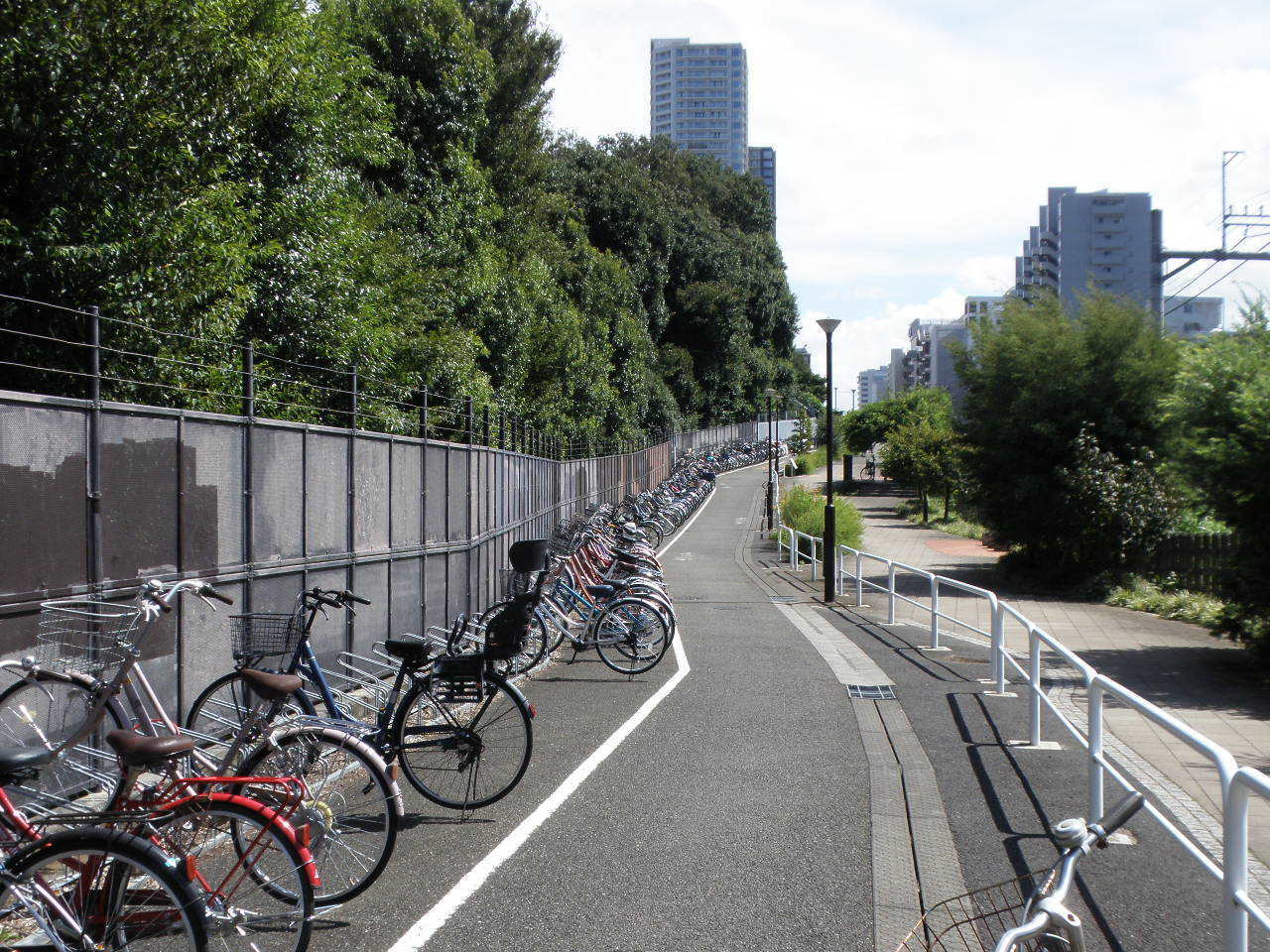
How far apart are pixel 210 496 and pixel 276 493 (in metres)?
0.90

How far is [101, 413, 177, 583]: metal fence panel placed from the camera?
612 centimetres

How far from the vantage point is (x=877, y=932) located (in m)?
4.37

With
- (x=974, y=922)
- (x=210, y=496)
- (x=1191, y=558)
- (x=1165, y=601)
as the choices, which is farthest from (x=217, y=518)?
(x=1191, y=558)

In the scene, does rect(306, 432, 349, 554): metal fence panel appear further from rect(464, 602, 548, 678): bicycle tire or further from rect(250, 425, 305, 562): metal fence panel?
rect(464, 602, 548, 678): bicycle tire

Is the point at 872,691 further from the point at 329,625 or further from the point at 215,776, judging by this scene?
the point at 215,776

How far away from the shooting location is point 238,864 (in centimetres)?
388

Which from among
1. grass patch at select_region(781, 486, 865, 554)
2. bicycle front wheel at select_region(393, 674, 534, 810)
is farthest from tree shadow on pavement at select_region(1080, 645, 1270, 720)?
grass patch at select_region(781, 486, 865, 554)

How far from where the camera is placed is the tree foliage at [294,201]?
32.4 ft

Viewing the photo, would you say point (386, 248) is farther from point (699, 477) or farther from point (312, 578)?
point (699, 477)

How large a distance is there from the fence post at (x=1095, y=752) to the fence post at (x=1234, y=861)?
2.12 meters

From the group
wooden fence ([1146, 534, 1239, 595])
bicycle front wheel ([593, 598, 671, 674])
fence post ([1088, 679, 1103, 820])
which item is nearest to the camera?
fence post ([1088, 679, 1103, 820])

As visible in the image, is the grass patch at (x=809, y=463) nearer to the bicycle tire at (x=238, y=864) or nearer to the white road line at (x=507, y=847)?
the white road line at (x=507, y=847)

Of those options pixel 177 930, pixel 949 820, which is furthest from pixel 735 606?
pixel 177 930

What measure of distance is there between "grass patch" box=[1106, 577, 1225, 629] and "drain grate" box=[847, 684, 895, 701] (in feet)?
27.8
